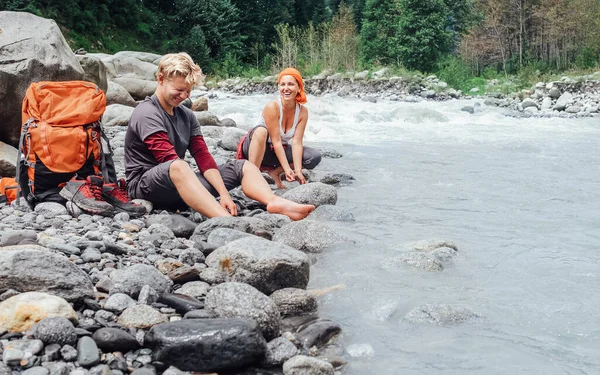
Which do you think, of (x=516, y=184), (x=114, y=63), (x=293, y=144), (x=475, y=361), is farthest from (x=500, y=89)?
(x=475, y=361)

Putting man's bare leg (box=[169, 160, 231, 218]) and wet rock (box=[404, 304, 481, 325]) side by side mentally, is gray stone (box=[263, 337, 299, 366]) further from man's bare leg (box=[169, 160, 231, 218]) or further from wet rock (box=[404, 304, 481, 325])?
man's bare leg (box=[169, 160, 231, 218])

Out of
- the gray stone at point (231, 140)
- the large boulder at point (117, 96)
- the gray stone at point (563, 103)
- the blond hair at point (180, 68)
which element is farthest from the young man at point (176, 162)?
the gray stone at point (563, 103)

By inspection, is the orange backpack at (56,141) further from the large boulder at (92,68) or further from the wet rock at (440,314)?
the large boulder at (92,68)

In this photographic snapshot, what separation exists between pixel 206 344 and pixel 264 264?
0.82 meters

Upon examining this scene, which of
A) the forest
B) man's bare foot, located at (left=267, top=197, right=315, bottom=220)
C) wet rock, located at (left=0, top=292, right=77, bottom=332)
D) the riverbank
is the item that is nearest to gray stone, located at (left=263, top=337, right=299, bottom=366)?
wet rock, located at (left=0, top=292, right=77, bottom=332)

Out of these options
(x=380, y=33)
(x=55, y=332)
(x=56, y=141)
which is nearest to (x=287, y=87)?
(x=56, y=141)

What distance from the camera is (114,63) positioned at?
1950cm

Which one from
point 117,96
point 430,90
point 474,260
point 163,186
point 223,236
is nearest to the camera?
point 223,236

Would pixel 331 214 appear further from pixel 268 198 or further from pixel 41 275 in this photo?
pixel 41 275

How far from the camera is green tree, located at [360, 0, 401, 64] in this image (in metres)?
29.3

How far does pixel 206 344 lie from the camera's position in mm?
2320

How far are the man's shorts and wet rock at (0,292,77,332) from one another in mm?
1849

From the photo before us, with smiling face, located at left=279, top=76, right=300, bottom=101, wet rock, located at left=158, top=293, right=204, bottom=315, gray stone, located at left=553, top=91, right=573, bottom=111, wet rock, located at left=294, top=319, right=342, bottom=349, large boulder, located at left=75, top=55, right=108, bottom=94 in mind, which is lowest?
gray stone, located at left=553, top=91, right=573, bottom=111

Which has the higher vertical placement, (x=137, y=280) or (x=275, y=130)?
(x=275, y=130)
